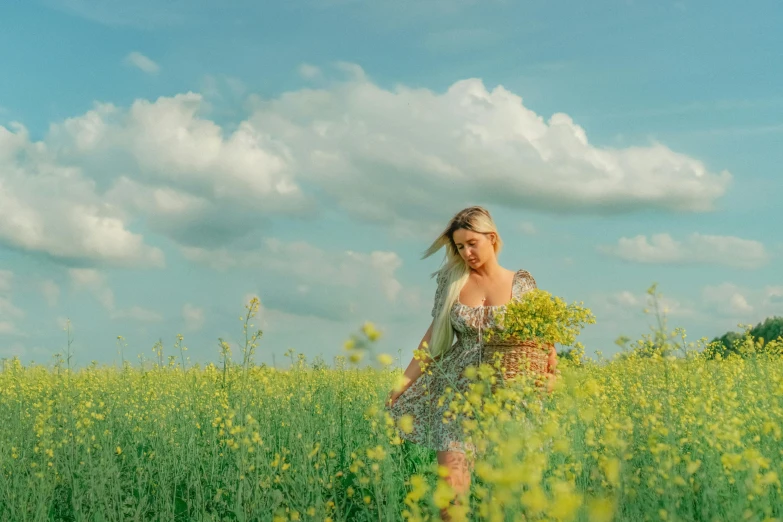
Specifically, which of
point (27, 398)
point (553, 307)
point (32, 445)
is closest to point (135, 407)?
point (32, 445)

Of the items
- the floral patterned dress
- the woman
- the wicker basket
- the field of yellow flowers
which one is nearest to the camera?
the field of yellow flowers

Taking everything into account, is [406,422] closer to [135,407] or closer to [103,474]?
[103,474]

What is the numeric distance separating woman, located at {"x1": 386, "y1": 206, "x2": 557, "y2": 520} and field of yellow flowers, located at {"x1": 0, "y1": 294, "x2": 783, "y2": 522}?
0.77 feet

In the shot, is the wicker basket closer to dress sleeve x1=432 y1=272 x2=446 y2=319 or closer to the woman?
the woman

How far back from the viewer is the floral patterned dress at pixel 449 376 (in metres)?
4.27

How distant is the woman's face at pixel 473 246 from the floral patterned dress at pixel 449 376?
0.28 m

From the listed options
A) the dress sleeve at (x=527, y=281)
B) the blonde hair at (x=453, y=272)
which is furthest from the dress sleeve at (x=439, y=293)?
the dress sleeve at (x=527, y=281)

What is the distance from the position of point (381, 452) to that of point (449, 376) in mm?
1923

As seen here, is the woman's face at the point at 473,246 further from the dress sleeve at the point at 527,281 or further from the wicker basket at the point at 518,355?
the wicker basket at the point at 518,355

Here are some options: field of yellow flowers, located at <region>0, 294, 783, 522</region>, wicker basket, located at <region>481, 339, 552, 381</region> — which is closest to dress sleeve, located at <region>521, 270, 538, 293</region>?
wicker basket, located at <region>481, 339, 552, 381</region>

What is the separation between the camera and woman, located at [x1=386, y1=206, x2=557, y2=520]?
4.39 meters

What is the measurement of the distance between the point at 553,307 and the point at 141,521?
274cm

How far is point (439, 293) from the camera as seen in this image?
480cm

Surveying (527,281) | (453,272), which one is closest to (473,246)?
(453,272)
